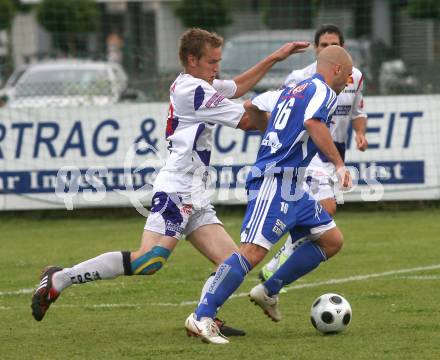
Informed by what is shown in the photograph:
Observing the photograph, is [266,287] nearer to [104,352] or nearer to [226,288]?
[226,288]

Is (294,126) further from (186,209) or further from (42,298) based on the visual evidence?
(42,298)

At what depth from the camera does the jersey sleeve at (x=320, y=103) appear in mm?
6785

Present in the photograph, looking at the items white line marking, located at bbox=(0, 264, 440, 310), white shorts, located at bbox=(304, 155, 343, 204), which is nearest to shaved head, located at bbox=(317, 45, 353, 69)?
white shorts, located at bbox=(304, 155, 343, 204)

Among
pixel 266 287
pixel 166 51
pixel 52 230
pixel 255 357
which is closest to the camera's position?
pixel 255 357

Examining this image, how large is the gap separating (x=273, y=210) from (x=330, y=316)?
798 millimetres

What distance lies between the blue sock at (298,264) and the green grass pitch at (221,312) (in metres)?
0.30

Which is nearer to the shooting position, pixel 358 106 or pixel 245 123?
pixel 245 123

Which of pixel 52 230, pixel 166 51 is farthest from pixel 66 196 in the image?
pixel 166 51

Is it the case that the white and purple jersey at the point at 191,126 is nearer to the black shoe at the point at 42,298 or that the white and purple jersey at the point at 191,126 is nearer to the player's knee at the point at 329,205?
the black shoe at the point at 42,298

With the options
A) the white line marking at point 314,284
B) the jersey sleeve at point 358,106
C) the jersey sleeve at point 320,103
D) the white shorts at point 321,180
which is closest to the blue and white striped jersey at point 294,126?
the jersey sleeve at point 320,103

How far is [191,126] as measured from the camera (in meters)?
7.20

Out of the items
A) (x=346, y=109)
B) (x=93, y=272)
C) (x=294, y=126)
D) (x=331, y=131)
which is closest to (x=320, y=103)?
(x=294, y=126)

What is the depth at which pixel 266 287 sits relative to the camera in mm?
7289

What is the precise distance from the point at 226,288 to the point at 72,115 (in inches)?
321
